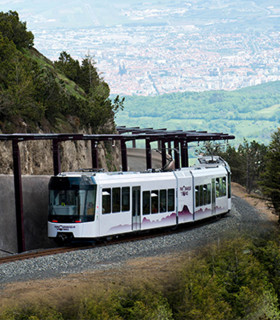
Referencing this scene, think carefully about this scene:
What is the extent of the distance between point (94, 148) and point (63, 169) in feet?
30.7

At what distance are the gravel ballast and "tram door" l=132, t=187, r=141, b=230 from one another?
3.20 feet

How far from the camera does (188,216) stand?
3148 cm

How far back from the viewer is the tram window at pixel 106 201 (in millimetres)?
25516

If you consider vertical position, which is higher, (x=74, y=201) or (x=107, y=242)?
(x=74, y=201)

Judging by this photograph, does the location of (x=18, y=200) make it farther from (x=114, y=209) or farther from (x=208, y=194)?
(x=208, y=194)

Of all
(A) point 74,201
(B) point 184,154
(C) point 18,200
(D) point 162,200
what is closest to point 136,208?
(D) point 162,200

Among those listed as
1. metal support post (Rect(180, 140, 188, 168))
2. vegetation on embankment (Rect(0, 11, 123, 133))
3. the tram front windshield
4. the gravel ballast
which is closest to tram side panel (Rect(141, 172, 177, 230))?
the gravel ballast

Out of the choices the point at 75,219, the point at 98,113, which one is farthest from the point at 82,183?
the point at 98,113

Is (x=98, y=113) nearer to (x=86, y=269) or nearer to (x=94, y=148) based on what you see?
(x=94, y=148)

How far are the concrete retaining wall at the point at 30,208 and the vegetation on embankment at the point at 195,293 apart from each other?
31.2 feet

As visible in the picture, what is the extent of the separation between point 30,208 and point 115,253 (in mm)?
6739

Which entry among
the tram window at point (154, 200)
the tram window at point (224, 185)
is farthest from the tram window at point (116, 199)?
the tram window at point (224, 185)

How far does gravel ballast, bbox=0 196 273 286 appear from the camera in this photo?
20.1m

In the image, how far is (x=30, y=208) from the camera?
28.9 metres
